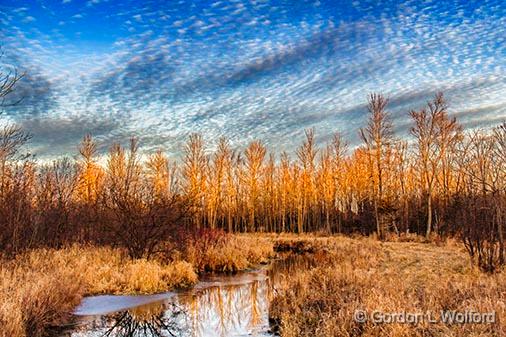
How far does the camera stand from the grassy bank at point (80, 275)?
8320 mm

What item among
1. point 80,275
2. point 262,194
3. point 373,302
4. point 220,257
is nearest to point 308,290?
point 373,302

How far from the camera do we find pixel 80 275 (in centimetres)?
1272

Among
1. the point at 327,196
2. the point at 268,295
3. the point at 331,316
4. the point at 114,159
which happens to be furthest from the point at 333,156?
the point at 331,316

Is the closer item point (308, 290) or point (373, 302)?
point (373, 302)

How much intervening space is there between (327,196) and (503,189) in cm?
3259

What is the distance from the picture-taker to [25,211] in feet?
50.3

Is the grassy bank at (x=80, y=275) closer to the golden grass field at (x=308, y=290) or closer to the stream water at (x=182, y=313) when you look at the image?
the golden grass field at (x=308, y=290)

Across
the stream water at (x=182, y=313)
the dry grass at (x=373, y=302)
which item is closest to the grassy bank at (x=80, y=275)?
the stream water at (x=182, y=313)

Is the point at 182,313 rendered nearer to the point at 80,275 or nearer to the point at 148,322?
the point at 148,322

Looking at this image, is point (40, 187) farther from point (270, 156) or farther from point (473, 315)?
point (270, 156)

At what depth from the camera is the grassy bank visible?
27.3ft

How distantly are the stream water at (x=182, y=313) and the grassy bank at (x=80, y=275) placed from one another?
0.54 metres

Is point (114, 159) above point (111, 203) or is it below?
above

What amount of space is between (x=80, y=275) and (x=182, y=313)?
3885 millimetres
